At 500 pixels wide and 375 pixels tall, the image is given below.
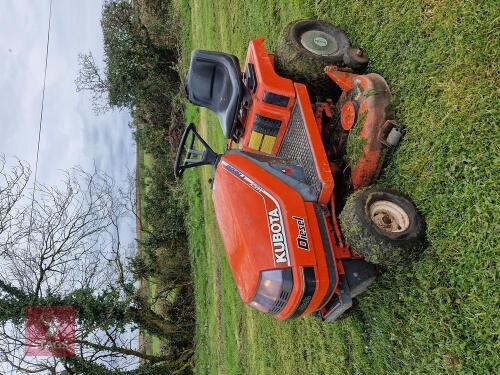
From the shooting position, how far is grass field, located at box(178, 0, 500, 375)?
2.92 m

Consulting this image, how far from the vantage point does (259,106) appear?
4.34 metres

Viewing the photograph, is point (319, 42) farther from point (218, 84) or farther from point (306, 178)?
point (306, 178)

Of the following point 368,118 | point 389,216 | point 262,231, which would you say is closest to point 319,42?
point 368,118

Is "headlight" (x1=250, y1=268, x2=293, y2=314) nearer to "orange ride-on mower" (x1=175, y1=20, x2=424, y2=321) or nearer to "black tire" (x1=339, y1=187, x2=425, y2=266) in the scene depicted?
"orange ride-on mower" (x1=175, y1=20, x2=424, y2=321)

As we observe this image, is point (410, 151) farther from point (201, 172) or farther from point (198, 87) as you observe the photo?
point (201, 172)

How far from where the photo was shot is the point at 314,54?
444 centimetres

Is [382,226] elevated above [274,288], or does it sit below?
above

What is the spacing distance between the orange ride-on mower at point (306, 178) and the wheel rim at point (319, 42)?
1cm

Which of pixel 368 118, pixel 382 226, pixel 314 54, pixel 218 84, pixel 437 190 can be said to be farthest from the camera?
pixel 218 84

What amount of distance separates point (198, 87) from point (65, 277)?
6642 mm

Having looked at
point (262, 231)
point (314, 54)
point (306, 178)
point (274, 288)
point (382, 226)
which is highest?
point (314, 54)

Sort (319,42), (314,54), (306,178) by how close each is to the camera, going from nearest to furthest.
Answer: (306,178) < (314,54) < (319,42)

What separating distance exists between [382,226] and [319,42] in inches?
81.5

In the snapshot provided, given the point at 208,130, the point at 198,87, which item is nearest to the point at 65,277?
the point at 208,130
